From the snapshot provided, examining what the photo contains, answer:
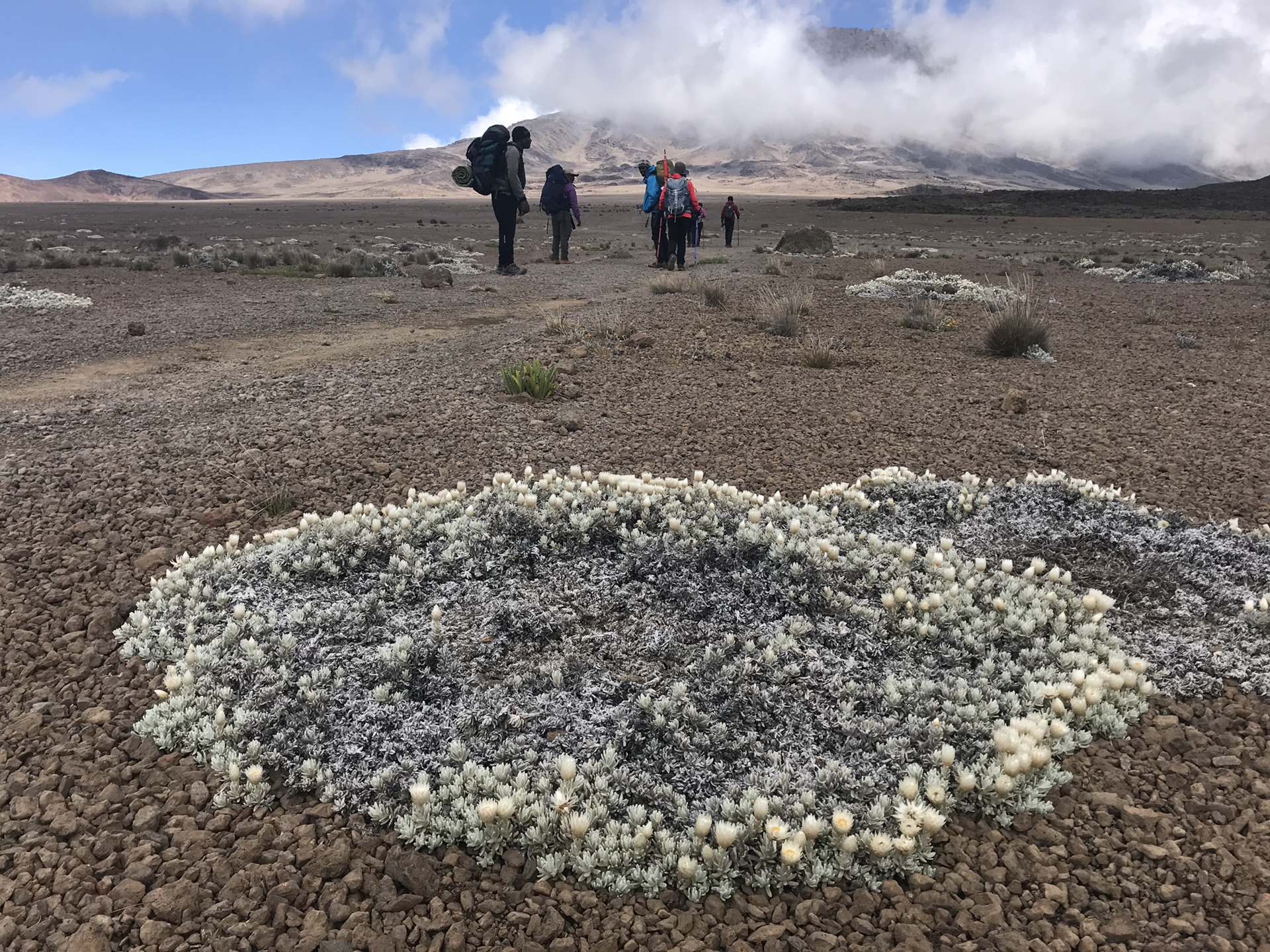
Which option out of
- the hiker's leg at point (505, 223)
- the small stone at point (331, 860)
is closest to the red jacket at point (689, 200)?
the hiker's leg at point (505, 223)

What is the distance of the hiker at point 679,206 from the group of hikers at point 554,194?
0.02 meters

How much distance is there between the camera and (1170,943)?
2.06 meters

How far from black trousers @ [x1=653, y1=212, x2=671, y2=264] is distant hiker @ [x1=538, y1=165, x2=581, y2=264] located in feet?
6.90

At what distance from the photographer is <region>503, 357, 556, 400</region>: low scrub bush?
707 centimetres

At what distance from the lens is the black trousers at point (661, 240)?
1912cm

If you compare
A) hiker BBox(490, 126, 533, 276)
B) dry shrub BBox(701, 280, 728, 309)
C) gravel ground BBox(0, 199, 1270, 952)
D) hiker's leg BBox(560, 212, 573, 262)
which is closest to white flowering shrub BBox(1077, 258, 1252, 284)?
gravel ground BBox(0, 199, 1270, 952)

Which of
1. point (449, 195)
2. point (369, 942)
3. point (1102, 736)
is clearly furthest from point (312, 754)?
point (449, 195)

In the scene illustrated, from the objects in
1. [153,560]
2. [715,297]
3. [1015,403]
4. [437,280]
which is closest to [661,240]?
[437,280]

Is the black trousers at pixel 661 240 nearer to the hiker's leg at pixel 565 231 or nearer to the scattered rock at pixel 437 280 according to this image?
the hiker's leg at pixel 565 231

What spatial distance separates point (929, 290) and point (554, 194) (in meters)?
8.99

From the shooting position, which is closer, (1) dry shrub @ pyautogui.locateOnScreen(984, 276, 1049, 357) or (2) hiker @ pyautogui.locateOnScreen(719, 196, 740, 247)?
(1) dry shrub @ pyautogui.locateOnScreen(984, 276, 1049, 357)

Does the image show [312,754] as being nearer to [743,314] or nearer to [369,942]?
[369,942]

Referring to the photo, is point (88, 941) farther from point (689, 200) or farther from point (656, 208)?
point (656, 208)

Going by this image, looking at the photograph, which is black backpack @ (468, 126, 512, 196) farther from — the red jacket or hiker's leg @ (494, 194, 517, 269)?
the red jacket
